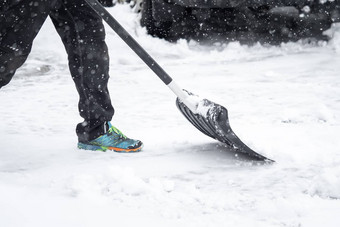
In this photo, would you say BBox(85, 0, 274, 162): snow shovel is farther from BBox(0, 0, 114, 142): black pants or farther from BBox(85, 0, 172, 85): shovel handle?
BBox(0, 0, 114, 142): black pants

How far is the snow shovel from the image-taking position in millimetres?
2201

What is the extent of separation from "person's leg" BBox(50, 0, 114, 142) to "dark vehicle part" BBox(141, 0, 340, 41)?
9.08 feet

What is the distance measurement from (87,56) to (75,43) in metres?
0.08

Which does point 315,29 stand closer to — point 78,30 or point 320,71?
point 320,71

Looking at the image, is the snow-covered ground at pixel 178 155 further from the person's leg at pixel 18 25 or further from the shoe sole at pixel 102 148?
the person's leg at pixel 18 25

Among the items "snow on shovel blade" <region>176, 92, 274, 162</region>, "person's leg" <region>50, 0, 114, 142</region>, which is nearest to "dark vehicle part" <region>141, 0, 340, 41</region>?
"person's leg" <region>50, 0, 114, 142</region>

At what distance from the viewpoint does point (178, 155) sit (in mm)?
2367

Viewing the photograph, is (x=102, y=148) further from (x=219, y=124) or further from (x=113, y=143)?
(x=219, y=124)

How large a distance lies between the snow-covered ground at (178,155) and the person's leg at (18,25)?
49cm

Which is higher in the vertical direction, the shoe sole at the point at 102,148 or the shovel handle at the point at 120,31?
the shovel handle at the point at 120,31

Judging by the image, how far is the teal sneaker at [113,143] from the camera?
2.43 meters

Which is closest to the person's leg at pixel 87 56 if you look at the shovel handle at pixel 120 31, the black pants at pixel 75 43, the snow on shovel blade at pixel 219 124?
the black pants at pixel 75 43

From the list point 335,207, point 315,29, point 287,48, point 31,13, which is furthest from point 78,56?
point 315,29

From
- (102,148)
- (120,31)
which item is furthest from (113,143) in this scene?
(120,31)
